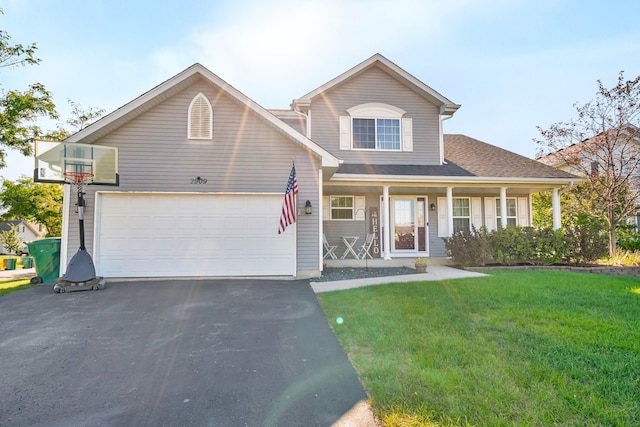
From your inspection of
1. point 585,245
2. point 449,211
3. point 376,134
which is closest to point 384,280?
point 449,211

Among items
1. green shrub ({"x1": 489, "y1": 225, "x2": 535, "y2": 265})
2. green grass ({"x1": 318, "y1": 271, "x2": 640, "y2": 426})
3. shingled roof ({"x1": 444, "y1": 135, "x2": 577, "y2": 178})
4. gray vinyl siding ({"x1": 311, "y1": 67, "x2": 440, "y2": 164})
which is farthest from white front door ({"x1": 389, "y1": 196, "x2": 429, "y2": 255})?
green grass ({"x1": 318, "y1": 271, "x2": 640, "y2": 426})

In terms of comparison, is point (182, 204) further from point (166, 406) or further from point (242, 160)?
point (166, 406)

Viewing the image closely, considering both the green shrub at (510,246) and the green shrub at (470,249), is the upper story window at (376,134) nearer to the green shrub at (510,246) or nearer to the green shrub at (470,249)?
the green shrub at (470,249)

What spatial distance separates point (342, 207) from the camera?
11.7 meters

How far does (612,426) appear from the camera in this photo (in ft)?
7.18

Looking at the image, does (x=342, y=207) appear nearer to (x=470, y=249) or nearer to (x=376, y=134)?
(x=376, y=134)

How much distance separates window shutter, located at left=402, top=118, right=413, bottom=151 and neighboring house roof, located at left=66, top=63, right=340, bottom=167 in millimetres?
4505

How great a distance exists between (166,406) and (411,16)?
8.91 m

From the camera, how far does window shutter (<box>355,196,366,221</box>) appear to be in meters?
11.6

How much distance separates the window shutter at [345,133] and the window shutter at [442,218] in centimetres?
401

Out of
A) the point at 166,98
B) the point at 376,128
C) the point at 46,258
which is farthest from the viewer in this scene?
the point at 376,128

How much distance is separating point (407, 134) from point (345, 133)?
2.31m

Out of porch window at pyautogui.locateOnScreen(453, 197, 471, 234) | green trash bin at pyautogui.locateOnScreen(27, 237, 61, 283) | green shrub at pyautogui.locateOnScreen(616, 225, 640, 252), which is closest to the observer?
green trash bin at pyautogui.locateOnScreen(27, 237, 61, 283)

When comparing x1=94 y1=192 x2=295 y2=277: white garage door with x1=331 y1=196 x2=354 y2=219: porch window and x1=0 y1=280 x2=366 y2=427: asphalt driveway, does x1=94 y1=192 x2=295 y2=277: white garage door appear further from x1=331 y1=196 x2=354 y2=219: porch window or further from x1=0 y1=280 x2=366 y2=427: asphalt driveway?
x1=331 y1=196 x2=354 y2=219: porch window
